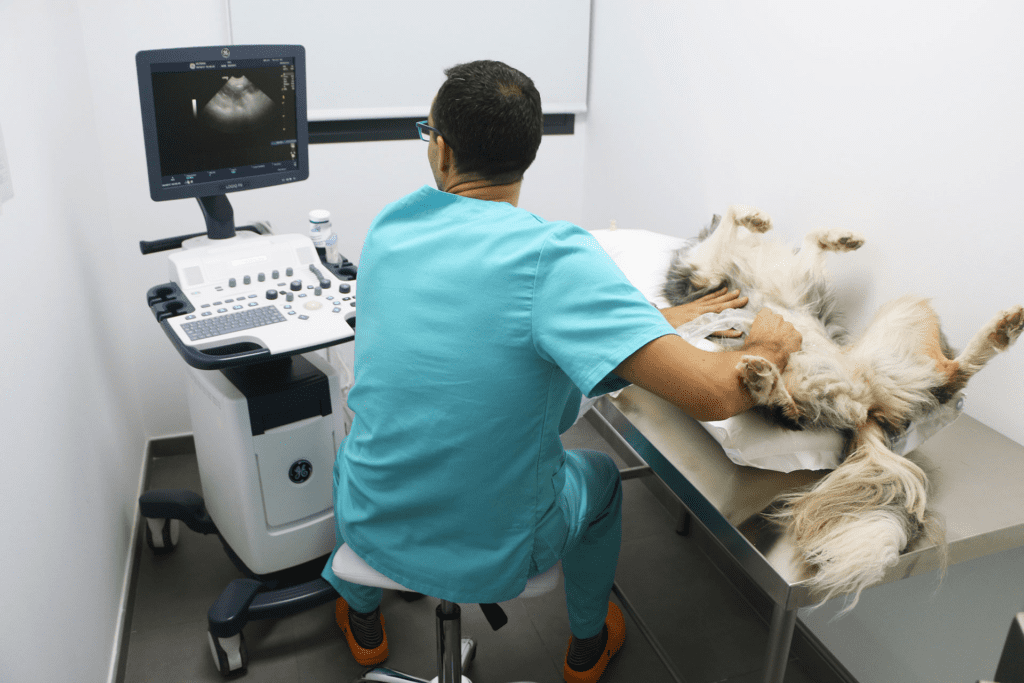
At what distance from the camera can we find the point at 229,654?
68.6 inches

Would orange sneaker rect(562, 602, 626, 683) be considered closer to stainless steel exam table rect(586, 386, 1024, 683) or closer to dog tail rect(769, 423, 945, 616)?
stainless steel exam table rect(586, 386, 1024, 683)

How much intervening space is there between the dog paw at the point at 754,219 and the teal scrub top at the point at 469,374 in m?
0.65

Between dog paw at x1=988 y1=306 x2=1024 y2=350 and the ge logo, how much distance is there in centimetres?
146

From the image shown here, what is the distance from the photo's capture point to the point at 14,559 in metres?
1.22

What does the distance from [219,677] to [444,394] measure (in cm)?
110

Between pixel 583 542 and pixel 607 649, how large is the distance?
1.37ft

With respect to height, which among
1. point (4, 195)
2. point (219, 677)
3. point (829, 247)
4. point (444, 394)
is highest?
point (4, 195)

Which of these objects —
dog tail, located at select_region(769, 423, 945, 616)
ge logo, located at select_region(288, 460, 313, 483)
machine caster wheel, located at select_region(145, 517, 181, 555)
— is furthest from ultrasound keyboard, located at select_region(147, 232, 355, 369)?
dog tail, located at select_region(769, 423, 945, 616)

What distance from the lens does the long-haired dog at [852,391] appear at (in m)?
1.12

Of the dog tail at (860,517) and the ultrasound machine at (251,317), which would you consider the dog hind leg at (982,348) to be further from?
the ultrasound machine at (251,317)

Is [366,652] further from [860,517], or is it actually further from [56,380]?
[860,517]

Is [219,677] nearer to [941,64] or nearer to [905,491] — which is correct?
[905,491]

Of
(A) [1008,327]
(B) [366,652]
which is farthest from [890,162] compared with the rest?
(B) [366,652]

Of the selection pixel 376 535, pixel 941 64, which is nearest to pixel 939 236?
pixel 941 64
